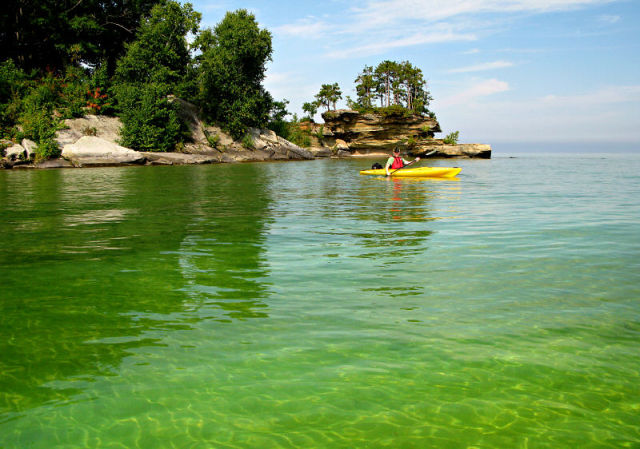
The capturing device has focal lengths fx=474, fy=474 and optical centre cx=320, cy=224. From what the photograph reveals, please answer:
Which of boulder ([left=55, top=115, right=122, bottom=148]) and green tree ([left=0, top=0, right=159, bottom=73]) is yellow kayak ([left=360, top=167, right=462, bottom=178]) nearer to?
boulder ([left=55, top=115, right=122, bottom=148])

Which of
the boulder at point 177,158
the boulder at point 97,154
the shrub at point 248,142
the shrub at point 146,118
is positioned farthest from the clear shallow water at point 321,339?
the shrub at point 248,142

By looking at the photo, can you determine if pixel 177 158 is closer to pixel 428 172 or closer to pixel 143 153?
pixel 143 153

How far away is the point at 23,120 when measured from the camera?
3462 centimetres

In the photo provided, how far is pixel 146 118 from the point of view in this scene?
40.1 meters

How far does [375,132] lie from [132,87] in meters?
39.4

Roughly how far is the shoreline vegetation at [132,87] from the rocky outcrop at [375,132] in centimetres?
1938

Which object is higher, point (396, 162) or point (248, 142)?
point (248, 142)

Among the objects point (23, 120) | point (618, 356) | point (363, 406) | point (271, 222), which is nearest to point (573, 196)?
point (271, 222)

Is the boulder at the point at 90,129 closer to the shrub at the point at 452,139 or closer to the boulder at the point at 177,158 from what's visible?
the boulder at the point at 177,158

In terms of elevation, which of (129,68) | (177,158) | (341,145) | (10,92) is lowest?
(177,158)

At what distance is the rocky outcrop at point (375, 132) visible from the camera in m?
70.3

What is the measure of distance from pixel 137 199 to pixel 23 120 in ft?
84.9

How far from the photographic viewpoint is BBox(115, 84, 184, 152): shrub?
39.6m

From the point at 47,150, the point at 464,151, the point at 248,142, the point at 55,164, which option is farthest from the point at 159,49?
the point at 464,151
